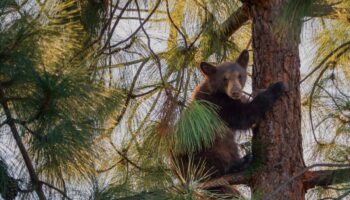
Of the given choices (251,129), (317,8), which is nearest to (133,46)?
(251,129)

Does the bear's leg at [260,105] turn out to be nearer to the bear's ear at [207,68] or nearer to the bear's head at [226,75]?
the bear's head at [226,75]

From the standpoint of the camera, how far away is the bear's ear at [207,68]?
4883 mm

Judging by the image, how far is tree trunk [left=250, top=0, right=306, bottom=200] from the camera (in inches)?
166

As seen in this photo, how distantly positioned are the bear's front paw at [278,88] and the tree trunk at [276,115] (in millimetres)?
47

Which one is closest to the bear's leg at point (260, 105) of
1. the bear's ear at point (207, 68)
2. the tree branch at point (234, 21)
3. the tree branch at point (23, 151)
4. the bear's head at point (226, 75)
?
the bear's head at point (226, 75)

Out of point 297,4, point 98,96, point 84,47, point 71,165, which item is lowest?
point 71,165

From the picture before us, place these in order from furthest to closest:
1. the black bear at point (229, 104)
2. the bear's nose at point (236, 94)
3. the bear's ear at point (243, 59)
Result: the bear's ear at point (243, 59), the bear's nose at point (236, 94), the black bear at point (229, 104)

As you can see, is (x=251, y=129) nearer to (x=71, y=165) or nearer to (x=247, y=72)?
(x=247, y=72)

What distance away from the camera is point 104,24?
4.43 meters

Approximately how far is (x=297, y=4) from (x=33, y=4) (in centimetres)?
109

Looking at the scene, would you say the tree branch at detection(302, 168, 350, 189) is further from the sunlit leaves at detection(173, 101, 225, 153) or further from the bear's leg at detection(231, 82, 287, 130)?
the sunlit leaves at detection(173, 101, 225, 153)

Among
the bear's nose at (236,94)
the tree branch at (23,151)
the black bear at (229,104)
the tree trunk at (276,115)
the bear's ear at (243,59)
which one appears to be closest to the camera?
the tree branch at (23,151)

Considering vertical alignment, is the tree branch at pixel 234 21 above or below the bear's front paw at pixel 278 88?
above

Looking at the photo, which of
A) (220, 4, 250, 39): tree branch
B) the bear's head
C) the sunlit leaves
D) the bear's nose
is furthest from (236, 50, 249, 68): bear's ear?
the sunlit leaves
